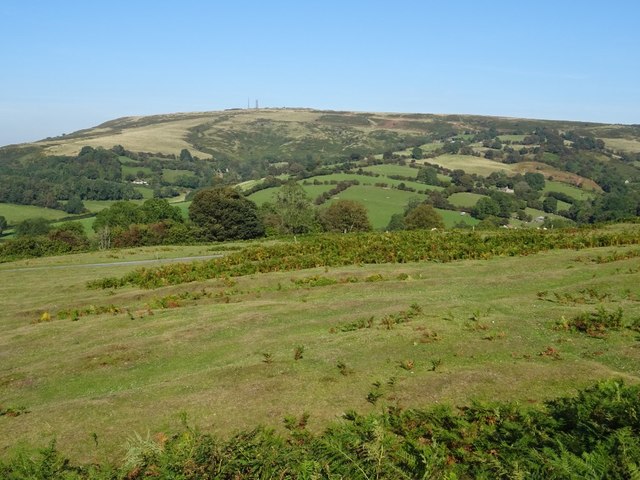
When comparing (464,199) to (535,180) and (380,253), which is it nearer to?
(535,180)

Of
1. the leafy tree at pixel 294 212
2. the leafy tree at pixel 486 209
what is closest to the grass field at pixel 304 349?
the leafy tree at pixel 294 212

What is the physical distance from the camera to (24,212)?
149m

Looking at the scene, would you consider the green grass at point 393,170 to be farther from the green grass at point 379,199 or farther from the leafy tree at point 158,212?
the leafy tree at point 158,212

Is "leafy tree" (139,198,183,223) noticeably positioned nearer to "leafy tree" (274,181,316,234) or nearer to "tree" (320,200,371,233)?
"leafy tree" (274,181,316,234)

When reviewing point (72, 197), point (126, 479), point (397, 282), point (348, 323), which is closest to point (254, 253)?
point (397, 282)

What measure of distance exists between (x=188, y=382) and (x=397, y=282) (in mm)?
14998

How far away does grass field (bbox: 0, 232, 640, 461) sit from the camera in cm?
1365

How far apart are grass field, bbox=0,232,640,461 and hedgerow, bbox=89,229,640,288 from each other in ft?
10.4

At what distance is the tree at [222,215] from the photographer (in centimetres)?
8119

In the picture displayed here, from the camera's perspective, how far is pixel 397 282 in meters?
28.3

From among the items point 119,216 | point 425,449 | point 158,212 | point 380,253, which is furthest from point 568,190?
point 425,449

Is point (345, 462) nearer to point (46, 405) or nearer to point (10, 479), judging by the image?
point (10, 479)

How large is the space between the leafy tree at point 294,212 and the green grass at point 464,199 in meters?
42.7

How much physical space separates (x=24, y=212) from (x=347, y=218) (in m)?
109
